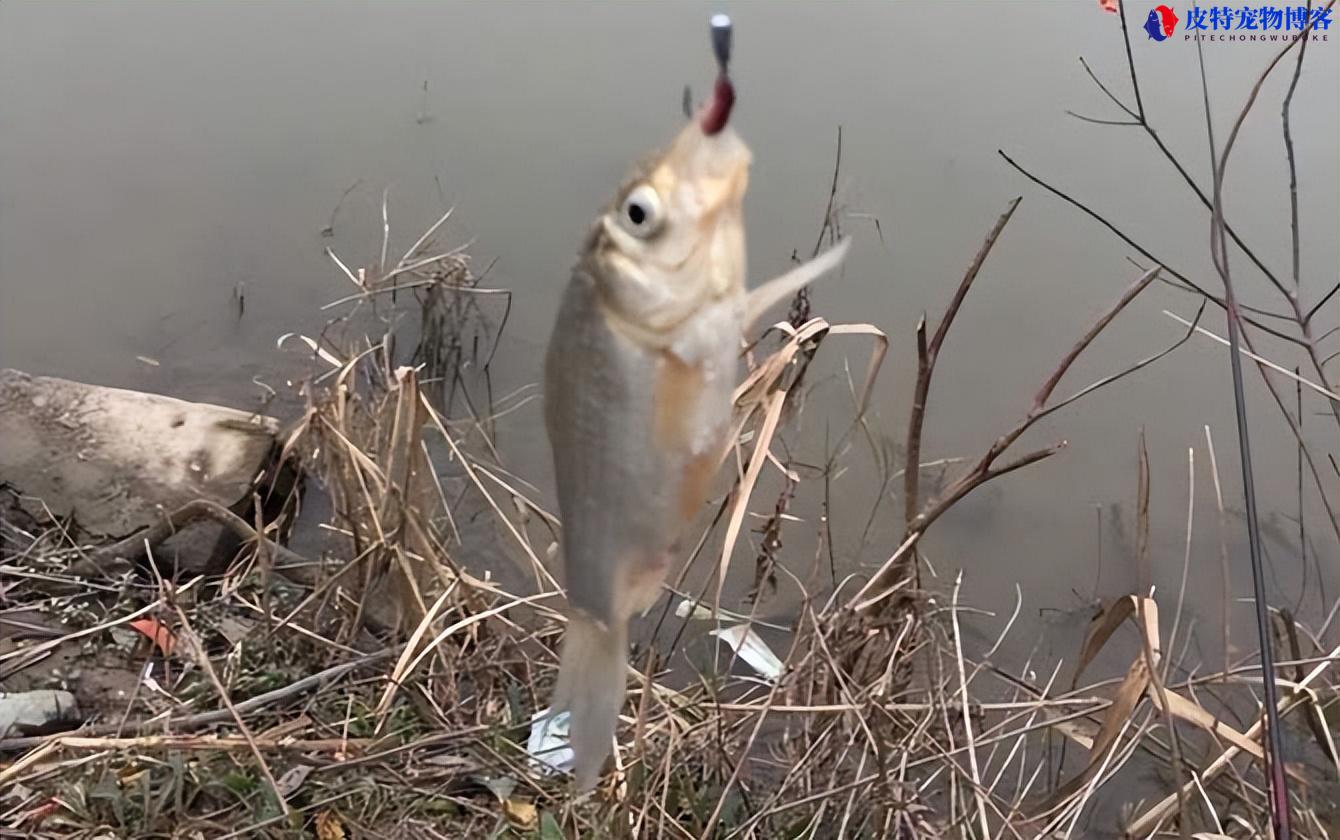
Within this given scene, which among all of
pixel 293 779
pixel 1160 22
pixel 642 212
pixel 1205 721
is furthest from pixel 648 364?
pixel 1160 22

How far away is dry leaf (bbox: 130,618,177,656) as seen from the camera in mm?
3102

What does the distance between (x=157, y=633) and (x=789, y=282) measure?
2.89m

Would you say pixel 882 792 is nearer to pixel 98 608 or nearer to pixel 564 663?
pixel 564 663

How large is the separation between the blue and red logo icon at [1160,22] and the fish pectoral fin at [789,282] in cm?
468

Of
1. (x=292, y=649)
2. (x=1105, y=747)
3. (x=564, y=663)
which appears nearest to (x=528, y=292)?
(x=292, y=649)

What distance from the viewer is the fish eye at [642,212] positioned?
2.79 ft

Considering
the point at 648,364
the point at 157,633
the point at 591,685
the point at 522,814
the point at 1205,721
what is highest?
the point at 648,364

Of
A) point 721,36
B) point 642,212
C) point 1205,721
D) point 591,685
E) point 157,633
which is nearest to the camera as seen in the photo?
point 721,36

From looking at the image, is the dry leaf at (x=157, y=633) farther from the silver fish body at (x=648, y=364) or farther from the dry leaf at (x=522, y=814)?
the silver fish body at (x=648, y=364)

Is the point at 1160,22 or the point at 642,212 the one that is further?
the point at 1160,22

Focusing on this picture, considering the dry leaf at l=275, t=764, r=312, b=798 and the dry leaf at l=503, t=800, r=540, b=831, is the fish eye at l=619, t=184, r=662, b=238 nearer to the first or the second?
the dry leaf at l=503, t=800, r=540, b=831

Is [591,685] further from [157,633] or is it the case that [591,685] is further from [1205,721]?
[157,633]

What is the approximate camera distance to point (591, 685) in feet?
3.26

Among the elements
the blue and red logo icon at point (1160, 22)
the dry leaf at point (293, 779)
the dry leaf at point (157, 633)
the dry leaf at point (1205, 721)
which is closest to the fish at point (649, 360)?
the dry leaf at point (1205, 721)
